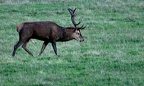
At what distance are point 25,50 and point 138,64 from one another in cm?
401

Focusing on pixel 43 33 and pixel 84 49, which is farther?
pixel 84 49

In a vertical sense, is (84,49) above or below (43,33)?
below

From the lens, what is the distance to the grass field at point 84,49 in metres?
13.3

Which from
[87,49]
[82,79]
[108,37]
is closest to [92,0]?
[108,37]

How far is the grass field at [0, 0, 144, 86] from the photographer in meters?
13.3

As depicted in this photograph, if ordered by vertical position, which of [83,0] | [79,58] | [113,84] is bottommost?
[83,0]

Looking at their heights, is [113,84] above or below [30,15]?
above

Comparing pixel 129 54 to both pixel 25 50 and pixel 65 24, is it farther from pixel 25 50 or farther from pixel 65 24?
pixel 65 24

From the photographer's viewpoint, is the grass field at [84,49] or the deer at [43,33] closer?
the grass field at [84,49]

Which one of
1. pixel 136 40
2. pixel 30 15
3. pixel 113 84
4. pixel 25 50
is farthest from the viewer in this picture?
pixel 30 15

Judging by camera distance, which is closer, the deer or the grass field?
the grass field

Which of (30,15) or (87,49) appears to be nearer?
(87,49)

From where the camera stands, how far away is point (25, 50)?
17547 millimetres

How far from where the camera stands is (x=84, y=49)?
18.3 metres
